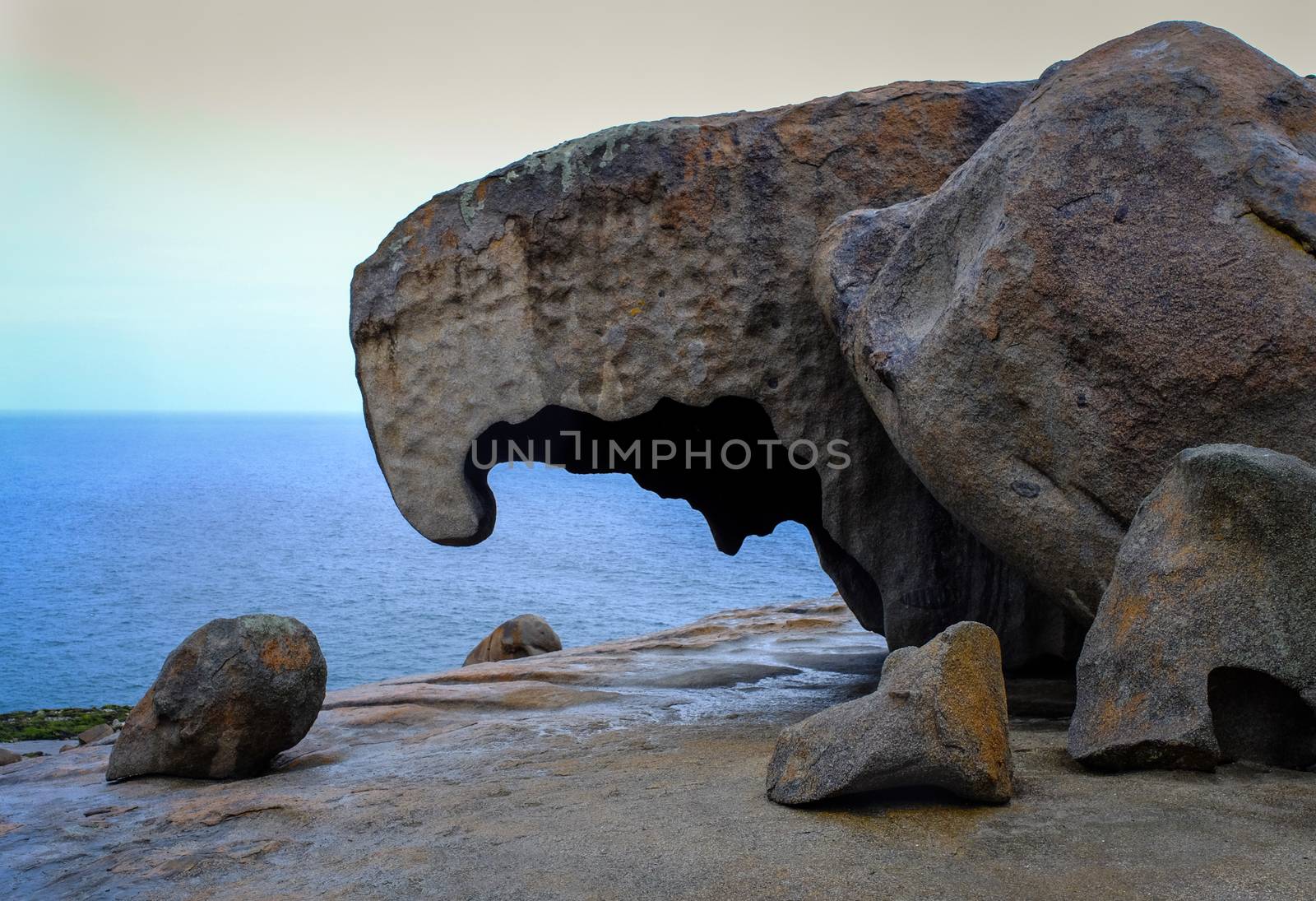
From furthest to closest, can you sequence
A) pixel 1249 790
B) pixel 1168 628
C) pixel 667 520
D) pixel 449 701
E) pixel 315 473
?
1. pixel 315 473
2. pixel 667 520
3. pixel 449 701
4. pixel 1168 628
5. pixel 1249 790

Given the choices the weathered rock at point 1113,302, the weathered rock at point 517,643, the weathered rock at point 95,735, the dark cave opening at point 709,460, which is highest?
the weathered rock at point 1113,302

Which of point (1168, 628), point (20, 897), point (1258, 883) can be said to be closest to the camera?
point (1258, 883)

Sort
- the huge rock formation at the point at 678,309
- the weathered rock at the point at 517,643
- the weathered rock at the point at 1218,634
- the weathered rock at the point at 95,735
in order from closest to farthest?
the weathered rock at the point at 1218,634 → the huge rock formation at the point at 678,309 → the weathered rock at the point at 95,735 → the weathered rock at the point at 517,643

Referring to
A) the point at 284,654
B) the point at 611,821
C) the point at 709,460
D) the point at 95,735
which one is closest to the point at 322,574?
the point at 95,735

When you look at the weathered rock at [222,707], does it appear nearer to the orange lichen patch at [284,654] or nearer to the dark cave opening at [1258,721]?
the orange lichen patch at [284,654]

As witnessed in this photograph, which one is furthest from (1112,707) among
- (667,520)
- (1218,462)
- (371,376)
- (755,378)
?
(667,520)

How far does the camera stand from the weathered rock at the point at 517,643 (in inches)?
391

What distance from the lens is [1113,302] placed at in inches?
163

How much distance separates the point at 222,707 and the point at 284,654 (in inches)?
14.5

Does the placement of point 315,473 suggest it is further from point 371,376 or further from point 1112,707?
point 1112,707

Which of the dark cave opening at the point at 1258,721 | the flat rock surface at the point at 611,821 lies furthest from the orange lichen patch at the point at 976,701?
the dark cave opening at the point at 1258,721

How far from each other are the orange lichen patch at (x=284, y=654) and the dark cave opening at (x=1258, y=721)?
13.5 ft

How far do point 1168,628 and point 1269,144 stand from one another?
192cm

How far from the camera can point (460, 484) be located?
6188 mm
